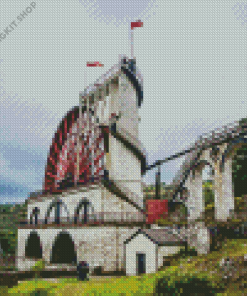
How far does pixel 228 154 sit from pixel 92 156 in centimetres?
1583

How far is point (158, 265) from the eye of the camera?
27844 mm

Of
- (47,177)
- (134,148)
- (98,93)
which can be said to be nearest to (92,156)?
(134,148)

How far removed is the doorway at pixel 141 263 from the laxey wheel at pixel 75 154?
8.24 m

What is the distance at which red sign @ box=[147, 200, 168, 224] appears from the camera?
36253 mm

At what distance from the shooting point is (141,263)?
1169 inches

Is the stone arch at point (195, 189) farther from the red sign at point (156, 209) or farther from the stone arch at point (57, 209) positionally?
the stone arch at point (57, 209)

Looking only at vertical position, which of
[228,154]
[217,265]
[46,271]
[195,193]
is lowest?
[46,271]

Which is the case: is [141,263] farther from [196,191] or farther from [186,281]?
[186,281]

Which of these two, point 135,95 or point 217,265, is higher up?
point 135,95

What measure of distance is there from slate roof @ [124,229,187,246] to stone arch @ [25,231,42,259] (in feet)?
47.0

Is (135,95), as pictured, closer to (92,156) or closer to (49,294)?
(92,156)

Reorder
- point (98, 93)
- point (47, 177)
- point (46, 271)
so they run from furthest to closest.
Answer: point (47, 177) < point (98, 93) < point (46, 271)

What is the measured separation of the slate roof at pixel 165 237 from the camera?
28362 millimetres

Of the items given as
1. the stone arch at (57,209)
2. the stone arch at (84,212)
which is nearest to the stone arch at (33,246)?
the stone arch at (57,209)
